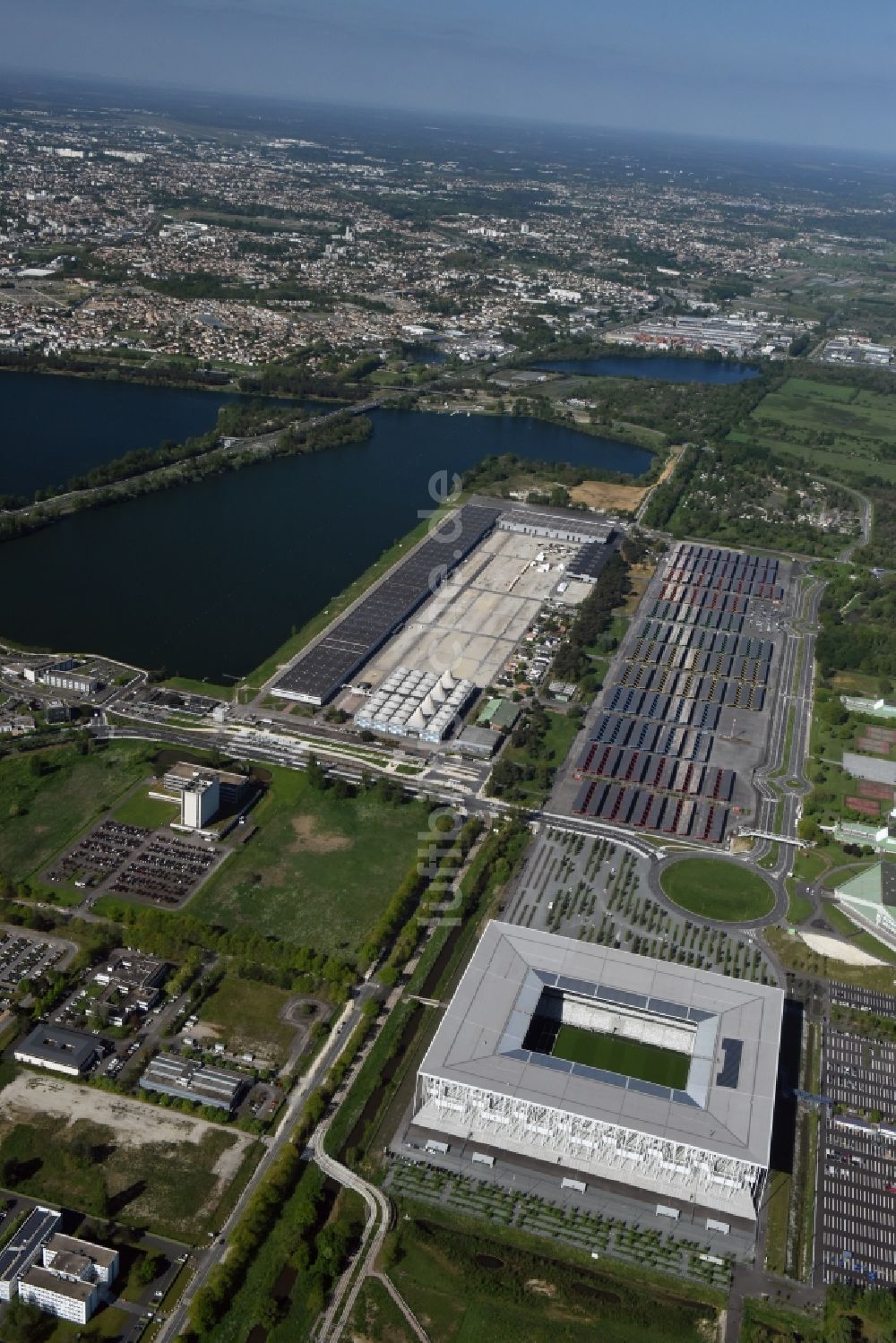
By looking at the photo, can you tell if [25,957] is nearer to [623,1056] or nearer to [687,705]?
[623,1056]

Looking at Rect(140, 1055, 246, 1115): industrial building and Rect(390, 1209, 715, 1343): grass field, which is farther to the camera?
Rect(140, 1055, 246, 1115): industrial building

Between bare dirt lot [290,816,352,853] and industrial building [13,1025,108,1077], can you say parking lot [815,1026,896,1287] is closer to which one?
bare dirt lot [290,816,352,853]

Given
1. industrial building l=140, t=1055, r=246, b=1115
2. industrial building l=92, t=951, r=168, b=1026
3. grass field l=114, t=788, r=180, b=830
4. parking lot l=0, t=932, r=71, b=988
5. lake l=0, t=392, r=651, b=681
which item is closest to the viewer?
industrial building l=140, t=1055, r=246, b=1115

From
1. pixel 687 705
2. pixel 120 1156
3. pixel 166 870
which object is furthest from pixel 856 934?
pixel 120 1156

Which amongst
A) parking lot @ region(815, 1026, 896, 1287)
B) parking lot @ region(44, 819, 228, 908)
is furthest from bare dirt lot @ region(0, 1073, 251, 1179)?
parking lot @ region(815, 1026, 896, 1287)

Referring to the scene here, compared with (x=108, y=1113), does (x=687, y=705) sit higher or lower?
higher

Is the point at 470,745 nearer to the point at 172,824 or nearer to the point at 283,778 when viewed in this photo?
the point at 283,778
